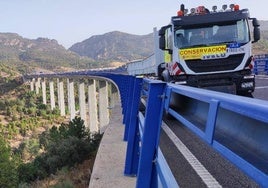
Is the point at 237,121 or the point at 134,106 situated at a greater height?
the point at 237,121

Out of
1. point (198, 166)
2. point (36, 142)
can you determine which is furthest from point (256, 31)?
point (36, 142)

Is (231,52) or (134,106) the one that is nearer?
(134,106)

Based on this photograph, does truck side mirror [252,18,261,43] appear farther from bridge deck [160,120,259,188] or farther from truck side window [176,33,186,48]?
bridge deck [160,120,259,188]

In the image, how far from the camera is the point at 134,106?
23.0 ft

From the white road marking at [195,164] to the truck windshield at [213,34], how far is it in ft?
10.2

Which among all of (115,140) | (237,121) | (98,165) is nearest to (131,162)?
(98,165)

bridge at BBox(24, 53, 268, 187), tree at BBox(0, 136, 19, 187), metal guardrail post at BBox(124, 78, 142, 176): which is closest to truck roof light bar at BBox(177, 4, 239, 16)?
bridge at BBox(24, 53, 268, 187)

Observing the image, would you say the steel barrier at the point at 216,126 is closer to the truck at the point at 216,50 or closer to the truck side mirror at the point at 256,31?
the truck at the point at 216,50

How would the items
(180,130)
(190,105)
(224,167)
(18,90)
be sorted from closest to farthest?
(190,105), (224,167), (180,130), (18,90)

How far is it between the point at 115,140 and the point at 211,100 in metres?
7.02

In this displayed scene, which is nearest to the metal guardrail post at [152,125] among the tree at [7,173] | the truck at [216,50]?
the truck at [216,50]

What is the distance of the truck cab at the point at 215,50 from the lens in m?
11.4

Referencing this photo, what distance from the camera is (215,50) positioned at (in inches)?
447

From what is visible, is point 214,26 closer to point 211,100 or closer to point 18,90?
point 211,100
